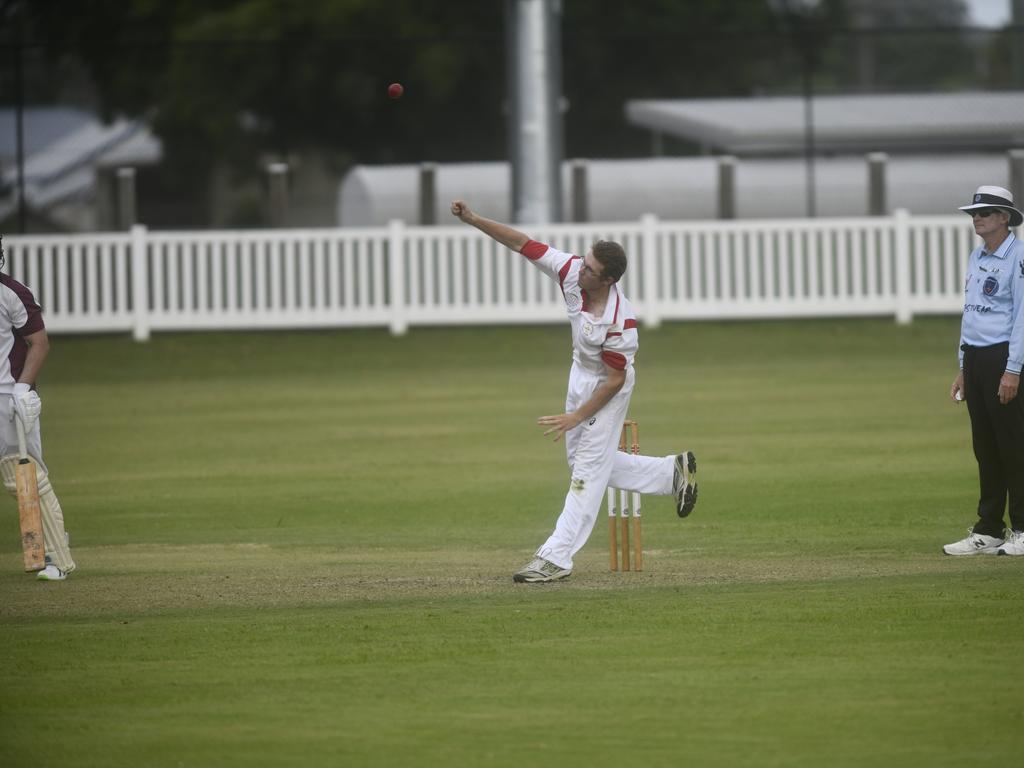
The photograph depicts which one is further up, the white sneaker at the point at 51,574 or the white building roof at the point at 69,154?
the white building roof at the point at 69,154

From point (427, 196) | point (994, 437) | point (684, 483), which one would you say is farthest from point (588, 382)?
point (427, 196)

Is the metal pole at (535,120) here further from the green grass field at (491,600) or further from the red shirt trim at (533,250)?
the red shirt trim at (533,250)

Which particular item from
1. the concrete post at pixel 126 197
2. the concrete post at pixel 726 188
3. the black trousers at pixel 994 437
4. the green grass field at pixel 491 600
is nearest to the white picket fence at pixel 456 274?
the concrete post at pixel 126 197

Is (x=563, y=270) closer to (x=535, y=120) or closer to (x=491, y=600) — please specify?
(x=491, y=600)

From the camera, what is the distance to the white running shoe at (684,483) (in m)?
9.60

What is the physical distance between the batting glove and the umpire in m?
4.78

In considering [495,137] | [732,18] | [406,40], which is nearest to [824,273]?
[406,40]

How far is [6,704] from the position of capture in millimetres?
7133

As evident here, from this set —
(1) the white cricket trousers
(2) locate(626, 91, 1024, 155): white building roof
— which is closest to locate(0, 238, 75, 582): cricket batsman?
(1) the white cricket trousers

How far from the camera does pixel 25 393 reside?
960 centimetres

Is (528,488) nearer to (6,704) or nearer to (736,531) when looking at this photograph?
(736,531)

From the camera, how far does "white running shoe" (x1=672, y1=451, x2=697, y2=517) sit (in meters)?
9.60

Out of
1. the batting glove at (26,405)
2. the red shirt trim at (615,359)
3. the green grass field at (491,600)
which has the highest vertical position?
the red shirt trim at (615,359)

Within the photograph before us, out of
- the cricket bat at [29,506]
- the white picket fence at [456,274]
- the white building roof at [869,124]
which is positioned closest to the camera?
the cricket bat at [29,506]
